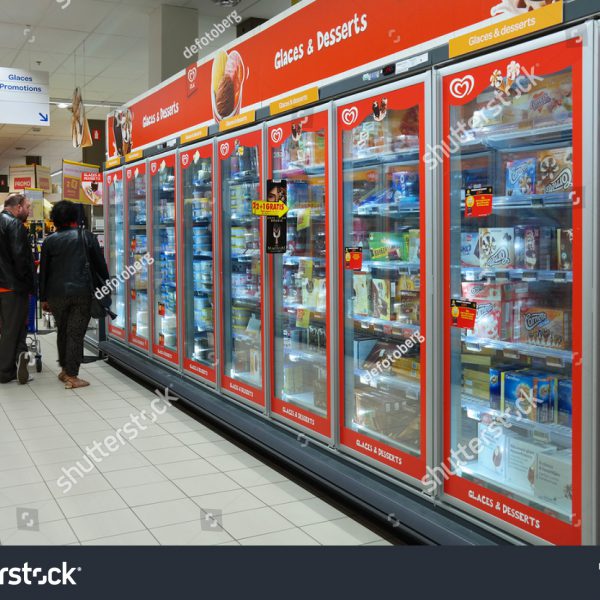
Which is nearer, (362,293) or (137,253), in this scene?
(362,293)

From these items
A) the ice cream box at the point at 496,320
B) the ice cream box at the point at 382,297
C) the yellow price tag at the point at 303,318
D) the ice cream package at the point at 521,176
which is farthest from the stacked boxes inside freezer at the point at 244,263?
the ice cream package at the point at 521,176

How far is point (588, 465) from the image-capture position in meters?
2.52

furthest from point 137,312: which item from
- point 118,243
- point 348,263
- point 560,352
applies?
point 560,352

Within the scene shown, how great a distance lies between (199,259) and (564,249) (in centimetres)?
406

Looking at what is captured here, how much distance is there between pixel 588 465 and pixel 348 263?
1.79m

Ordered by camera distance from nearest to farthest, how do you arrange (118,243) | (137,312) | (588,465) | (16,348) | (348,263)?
(588,465) < (348,263) < (16,348) < (137,312) < (118,243)

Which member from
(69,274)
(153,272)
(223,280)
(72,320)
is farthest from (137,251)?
(223,280)

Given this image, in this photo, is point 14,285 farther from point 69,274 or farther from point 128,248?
point 128,248

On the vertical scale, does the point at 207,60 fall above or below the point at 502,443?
above

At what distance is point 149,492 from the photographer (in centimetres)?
411

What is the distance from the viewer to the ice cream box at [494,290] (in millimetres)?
3207
